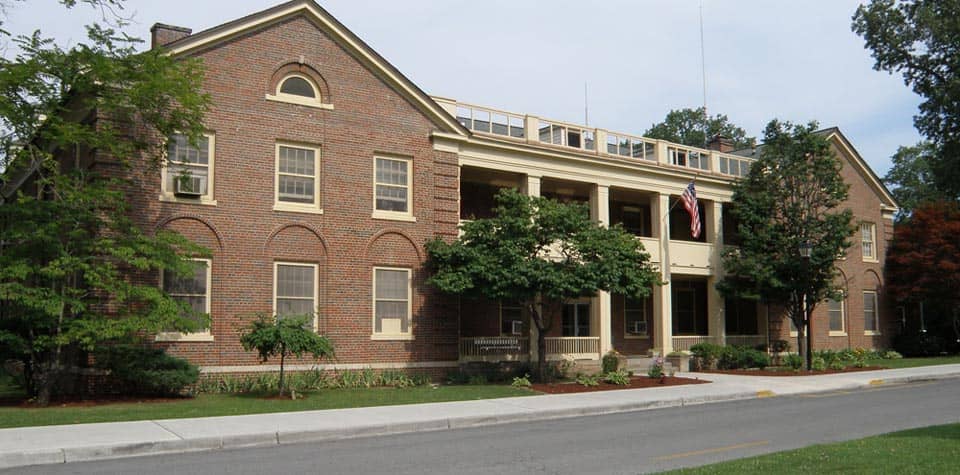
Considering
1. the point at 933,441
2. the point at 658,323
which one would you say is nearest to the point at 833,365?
the point at 658,323

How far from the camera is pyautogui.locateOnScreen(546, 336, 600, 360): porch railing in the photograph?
92.1 feet

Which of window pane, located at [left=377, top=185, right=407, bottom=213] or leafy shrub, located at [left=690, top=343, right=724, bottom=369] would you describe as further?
leafy shrub, located at [left=690, top=343, right=724, bottom=369]

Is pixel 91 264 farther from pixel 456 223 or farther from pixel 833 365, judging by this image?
pixel 833 365

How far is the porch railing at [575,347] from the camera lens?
28062mm

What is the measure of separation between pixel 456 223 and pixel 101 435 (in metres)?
14.1

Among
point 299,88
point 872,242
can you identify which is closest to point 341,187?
point 299,88

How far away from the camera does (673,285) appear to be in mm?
34969

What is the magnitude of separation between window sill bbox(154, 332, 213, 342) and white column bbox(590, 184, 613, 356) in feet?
42.0

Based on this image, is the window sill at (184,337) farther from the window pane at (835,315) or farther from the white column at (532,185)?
the window pane at (835,315)

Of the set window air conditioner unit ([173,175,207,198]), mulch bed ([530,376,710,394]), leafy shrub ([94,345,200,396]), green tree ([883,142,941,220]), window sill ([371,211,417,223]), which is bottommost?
mulch bed ([530,376,710,394])

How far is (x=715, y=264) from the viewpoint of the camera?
3356 centimetres

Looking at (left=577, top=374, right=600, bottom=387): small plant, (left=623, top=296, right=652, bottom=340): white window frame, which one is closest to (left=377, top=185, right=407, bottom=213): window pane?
(left=577, top=374, right=600, bottom=387): small plant

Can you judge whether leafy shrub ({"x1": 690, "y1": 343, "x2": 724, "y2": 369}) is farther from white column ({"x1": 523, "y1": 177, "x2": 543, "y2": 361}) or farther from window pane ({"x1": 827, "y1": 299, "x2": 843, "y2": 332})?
window pane ({"x1": 827, "y1": 299, "x2": 843, "y2": 332})

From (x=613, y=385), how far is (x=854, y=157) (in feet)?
70.1
